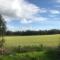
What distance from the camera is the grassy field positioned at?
3.41m

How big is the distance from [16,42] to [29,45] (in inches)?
9.9

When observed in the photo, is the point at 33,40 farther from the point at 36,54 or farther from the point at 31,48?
the point at 36,54

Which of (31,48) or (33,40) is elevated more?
(33,40)

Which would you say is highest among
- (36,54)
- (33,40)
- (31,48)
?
(33,40)

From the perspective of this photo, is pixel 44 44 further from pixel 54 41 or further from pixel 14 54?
pixel 14 54

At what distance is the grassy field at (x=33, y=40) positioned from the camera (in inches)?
134

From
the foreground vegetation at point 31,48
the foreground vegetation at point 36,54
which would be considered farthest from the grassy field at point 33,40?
the foreground vegetation at point 36,54

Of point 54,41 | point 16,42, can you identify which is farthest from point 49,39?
point 16,42

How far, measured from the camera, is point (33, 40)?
3.48 metres

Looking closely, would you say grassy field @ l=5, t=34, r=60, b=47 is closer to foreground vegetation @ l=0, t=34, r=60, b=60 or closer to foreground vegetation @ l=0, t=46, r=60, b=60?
foreground vegetation @ l=0, t=34, r=60, b=60

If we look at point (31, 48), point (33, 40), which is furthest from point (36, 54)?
point (33, 40)

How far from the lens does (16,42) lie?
11.3 feet

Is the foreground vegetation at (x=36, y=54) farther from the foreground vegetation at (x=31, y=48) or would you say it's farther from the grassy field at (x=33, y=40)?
the grassy field at (x=33, y=40)

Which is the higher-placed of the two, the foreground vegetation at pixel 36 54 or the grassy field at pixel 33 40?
the grassy field at pixel 33 40
